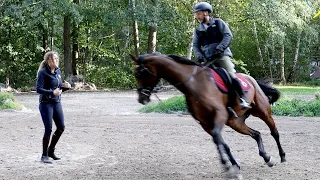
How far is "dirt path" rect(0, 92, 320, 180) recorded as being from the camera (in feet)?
22.0

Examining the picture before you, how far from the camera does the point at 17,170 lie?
687 cm

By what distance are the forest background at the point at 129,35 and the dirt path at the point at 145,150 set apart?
13193 millimetres

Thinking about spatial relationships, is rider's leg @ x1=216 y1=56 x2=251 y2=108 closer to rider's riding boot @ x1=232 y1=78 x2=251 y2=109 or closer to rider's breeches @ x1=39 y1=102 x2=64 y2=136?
rider's riding boot @ x1=232 y1=78 x2=251 y2=109

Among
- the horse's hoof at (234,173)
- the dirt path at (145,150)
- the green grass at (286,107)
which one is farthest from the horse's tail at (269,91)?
the green grass at (286,107)

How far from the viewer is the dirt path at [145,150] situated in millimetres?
6691

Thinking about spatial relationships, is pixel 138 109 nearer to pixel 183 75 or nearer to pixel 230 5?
pixel 183 75

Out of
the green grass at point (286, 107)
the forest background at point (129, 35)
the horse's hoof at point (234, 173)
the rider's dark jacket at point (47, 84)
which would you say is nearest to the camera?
the horse's hoof at point (234, 173)

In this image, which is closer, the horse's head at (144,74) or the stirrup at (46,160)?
the horse's head at (144,74)

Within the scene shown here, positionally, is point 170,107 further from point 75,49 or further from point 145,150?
point 75,49

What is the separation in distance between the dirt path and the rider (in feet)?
4.47

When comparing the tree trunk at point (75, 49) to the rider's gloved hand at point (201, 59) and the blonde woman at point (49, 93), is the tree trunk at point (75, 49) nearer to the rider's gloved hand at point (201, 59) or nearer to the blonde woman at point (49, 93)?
the blonde woman at point (49, 93)

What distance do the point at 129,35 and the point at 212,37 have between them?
2938 centimetres

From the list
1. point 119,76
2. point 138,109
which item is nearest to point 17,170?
point 138,109

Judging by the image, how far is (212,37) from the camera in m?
7.11
